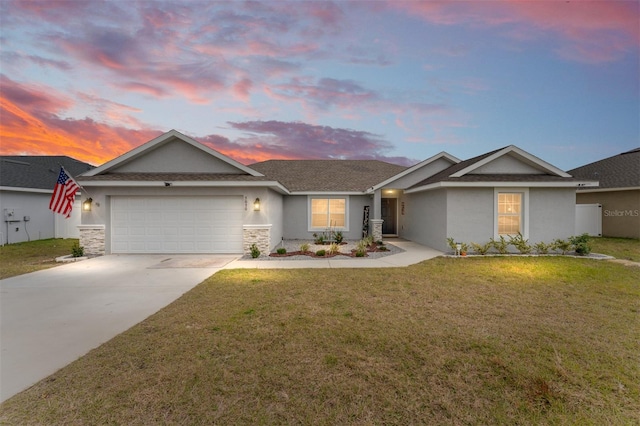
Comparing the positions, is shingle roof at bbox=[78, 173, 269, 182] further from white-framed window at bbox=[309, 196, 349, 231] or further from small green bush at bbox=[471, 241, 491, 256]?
small green bush at bbox=[471, 241, 491, 256]

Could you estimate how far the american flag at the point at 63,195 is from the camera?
9.38 m

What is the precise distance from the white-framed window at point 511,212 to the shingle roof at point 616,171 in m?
9.45

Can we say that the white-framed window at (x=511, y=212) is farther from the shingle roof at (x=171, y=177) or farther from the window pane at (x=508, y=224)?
the shingle roof at (x=171, y=177)

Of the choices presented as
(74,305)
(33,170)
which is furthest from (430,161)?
(33,170)

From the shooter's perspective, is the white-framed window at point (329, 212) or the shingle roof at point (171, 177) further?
the white-framed window at point (329, 212)

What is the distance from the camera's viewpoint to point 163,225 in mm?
10812

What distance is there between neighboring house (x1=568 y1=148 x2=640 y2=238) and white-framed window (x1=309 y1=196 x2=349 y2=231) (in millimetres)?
15321

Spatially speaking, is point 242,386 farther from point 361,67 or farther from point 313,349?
point 361,67

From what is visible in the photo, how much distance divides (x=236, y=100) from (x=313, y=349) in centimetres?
1513

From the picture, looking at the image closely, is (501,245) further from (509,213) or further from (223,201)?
(223,201)

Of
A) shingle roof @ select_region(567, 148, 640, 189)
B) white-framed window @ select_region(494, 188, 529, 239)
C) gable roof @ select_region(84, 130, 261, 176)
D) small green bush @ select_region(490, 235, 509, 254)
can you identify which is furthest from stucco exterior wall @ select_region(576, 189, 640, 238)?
gable roof @ select_region(84, 130, 261, 176)

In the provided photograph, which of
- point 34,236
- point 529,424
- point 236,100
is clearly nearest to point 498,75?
point 236,100

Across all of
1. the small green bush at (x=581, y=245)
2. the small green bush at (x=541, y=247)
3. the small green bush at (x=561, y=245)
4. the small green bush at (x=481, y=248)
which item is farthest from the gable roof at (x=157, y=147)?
the small green bush at (x=581, y=245)

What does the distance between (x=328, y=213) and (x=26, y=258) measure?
515 inches
